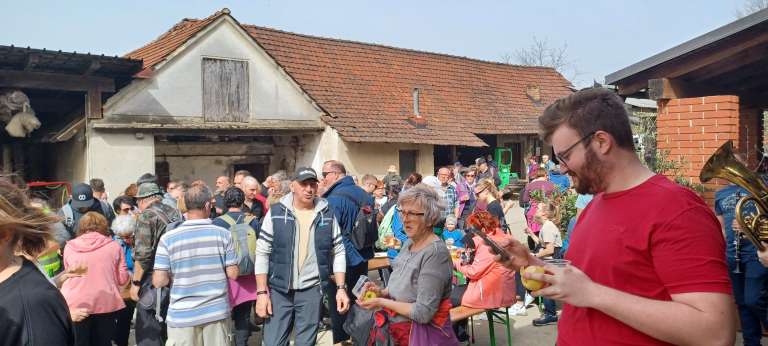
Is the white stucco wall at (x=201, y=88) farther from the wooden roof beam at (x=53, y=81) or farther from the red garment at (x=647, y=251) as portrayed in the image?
the red garment at (x=647, y=251)

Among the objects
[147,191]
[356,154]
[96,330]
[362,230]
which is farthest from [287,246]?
[356,154]

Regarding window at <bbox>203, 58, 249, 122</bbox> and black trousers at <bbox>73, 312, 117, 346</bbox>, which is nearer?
black trousers at <bbox>73, 312, 117, 346</bbox>

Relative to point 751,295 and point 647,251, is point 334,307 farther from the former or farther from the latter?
point 647,251

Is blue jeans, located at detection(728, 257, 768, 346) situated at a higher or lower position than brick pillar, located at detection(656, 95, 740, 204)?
lower

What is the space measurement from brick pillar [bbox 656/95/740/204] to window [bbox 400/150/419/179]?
38.5 ft

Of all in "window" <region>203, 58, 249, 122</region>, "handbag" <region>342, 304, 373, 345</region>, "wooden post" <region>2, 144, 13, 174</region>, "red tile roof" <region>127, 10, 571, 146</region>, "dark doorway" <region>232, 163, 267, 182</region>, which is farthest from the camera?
"dark doorway" <region>232, 163, 267, 182</region>

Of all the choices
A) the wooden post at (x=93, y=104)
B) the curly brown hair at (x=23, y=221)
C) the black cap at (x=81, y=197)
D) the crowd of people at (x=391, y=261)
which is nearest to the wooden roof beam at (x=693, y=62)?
the crowd of people at (x=391, y=261)

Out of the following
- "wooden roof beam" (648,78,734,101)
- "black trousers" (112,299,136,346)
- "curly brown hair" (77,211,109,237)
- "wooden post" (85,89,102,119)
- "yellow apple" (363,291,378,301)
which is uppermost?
"wooden post" (85,89,102,119)

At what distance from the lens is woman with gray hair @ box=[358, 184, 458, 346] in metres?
3.62

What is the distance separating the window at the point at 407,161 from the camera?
17.5 m

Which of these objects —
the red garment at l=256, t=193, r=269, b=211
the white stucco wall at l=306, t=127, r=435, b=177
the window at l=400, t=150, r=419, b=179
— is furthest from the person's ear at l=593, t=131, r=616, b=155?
the window at l=400, t=150, r=419, b=179

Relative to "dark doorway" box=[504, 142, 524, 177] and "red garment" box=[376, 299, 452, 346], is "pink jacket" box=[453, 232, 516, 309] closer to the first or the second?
"red garment" box=[376, 299, 452, 346]

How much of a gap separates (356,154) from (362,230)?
399 inches

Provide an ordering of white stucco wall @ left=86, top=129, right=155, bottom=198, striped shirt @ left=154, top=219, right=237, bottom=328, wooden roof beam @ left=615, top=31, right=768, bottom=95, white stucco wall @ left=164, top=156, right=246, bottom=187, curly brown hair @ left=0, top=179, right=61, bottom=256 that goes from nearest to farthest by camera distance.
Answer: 1. curly brown hair @ left=0, top=179, right=61, bottom=256
2. striped shirt @ left=154, top=219, right=237, bottom=328
3. wooden roof beam @ left=615, top=31, right=768, bottom=95
4. white stucco wall @ left=86, top=129, right=155, bottom=198
5. white stucco wall @ left=164, top=156, right=246, bottom=187
